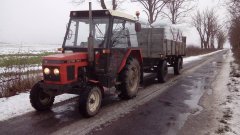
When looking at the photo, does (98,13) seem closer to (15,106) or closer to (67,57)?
(67,57)

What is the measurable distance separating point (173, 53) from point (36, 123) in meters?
8.78

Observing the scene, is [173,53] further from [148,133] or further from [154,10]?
[154,10]

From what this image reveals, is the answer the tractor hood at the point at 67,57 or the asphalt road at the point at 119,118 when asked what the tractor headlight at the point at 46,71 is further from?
the asphalt road at the point at 119,118

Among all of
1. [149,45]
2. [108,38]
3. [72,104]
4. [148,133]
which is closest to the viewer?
[148,133]

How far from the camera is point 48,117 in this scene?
649cm

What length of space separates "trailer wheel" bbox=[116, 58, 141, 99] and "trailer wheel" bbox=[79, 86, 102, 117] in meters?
1.39

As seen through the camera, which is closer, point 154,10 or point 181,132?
point 181,132

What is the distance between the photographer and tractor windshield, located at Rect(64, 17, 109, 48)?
7195 millimetres

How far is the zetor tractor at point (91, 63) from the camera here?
6.39m

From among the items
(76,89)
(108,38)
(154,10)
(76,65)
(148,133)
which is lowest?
(148,133)

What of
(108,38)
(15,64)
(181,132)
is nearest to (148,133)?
(181,132)

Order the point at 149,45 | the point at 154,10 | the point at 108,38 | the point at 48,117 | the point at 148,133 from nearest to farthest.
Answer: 1. the point at 148,133
2. the point at 48,117
3. the point at 108,38
4. the point at 149,45
5. the point at 154,10

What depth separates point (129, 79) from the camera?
8172mm

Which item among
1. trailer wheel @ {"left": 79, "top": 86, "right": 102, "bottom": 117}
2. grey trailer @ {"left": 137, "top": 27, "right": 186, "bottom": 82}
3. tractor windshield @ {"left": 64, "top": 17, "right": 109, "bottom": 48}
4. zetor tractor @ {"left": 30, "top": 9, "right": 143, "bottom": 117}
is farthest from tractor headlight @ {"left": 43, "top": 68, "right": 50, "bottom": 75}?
grey trailer @ {"left": 137, "top": 27, "right": 186, "bottom": 82}
